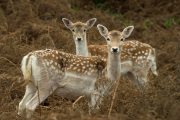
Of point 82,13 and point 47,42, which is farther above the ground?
point 82,13

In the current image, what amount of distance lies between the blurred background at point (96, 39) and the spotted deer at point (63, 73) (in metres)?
0.19

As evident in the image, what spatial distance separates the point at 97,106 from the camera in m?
4.34

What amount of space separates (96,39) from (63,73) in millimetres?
3820

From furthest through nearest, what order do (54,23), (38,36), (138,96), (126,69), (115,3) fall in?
(115,3) < (54,23) < (38,36) < (126,69) < (138,96)

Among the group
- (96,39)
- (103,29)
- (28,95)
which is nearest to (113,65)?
(103,29)

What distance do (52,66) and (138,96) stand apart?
130cm

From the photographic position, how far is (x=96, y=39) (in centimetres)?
827

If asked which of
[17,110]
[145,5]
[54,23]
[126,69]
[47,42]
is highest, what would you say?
[145,5]

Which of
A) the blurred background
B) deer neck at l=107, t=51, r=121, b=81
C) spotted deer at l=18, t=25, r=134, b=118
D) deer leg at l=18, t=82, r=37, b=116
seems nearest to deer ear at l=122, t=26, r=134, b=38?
spotted deer at l=18, t=25, r=134, b=118

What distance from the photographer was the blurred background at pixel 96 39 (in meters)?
3.89

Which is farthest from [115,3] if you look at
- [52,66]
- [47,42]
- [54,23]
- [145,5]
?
[52,66]

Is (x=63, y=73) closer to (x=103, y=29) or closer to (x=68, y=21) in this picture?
(x=103, y=29)

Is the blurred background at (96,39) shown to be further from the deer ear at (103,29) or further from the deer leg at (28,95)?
the deer ear at (103,29)

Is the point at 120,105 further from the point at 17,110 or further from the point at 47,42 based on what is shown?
the point at 47,42
